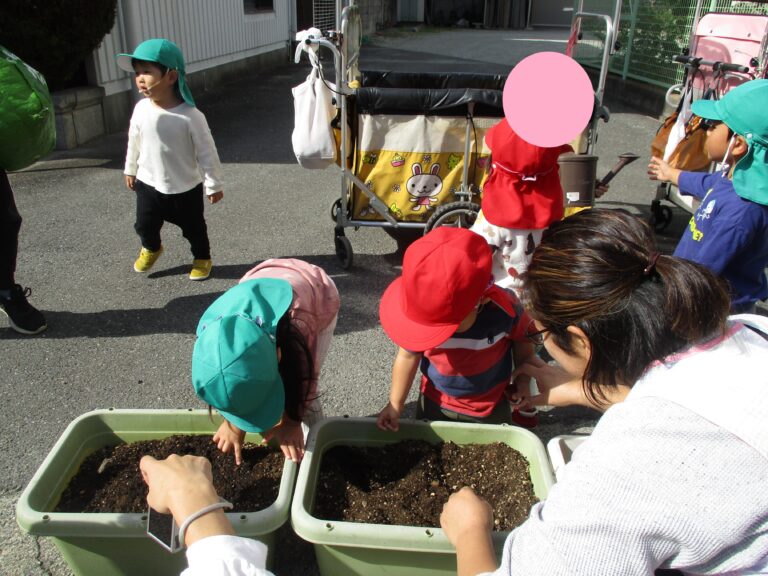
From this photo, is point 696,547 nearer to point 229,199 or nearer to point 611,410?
point 611,410

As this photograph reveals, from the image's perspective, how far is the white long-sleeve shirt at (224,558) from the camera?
1130 mm

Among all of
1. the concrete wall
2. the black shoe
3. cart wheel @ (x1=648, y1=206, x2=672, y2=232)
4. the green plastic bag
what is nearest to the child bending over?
the green plastic bag

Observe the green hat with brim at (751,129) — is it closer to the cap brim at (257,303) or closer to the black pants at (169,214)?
the cap brim at (257,303)

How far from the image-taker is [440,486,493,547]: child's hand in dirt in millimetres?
1347

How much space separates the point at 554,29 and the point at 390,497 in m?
26.4

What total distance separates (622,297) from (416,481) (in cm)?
101

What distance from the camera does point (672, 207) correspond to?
16.5ft

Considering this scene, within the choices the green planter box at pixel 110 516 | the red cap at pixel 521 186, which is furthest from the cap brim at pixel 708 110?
the green planter box at pixel 110 516

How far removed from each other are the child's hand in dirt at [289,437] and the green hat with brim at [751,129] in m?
1.70

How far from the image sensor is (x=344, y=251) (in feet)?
12.7

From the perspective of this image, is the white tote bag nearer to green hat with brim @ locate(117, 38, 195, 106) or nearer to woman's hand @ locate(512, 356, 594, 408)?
green hat with brim @ locate(117, 38, 195, 106)

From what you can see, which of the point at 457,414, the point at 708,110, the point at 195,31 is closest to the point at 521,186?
the point at 708,110

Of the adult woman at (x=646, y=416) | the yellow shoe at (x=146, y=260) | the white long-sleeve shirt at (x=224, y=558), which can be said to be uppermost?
the adult woman at (x=646, y=416)

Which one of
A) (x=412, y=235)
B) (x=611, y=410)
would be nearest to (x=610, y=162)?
(x=412, y=235)
